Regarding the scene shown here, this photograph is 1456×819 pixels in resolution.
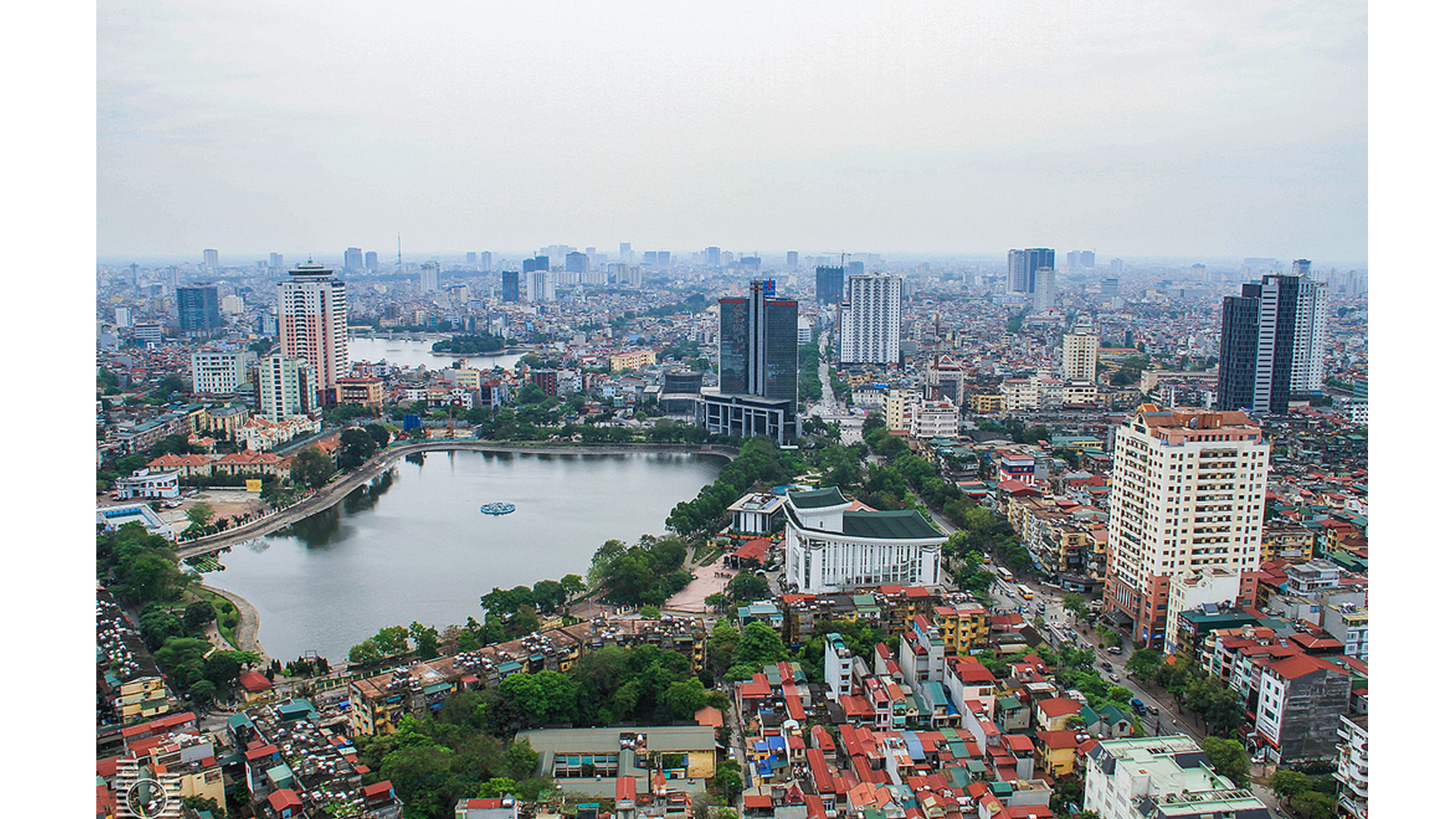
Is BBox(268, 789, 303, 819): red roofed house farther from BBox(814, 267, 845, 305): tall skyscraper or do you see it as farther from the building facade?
BBox(814, 267, 845, 305): tall skyscraper

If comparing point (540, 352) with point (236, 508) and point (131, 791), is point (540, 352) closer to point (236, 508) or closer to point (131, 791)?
point (236, 508)

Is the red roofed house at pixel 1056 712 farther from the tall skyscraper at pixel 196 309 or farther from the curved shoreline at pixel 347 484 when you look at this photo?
the tall skyscraper at pixel 196 309

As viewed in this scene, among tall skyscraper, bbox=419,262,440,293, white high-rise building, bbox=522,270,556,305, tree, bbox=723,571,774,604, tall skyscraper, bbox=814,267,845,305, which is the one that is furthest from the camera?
tall skyscraper, bbox=419,262,440,293

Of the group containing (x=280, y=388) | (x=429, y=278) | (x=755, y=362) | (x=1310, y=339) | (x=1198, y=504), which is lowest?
(x=1198, y=504)

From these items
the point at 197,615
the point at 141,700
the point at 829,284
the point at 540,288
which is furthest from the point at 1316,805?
the point at 540,288

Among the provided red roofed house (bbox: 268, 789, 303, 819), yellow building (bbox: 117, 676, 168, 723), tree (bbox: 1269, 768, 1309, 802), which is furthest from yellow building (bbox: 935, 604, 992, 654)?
yellow building (bbox: 117, 676, 168, 723)

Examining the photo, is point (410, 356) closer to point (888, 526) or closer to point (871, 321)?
point (871, 321)

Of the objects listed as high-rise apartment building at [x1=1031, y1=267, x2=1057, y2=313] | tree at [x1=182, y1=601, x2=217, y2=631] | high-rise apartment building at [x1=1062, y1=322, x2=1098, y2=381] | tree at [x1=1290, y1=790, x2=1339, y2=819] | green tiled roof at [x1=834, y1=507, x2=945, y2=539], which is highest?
high-rise apartment building at [x1=1031, y1=267, x2=1057, y2=313]

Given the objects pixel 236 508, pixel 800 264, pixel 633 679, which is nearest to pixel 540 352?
pixel 236 508
